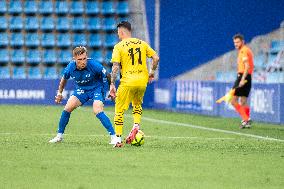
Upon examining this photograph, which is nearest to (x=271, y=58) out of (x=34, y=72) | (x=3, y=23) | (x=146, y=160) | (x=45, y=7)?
(x=34, y=72)

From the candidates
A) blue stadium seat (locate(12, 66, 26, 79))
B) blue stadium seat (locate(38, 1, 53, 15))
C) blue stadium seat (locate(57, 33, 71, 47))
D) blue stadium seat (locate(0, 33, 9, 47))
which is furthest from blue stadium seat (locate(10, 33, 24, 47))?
blue stadium seat (locate(57, 33, 71, 47))

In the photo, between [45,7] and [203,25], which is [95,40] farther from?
[203,25]

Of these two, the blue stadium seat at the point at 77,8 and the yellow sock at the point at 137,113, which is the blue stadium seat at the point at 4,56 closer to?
the blue stadium seat at the point at 77,8

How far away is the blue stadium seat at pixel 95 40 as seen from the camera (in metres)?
37.6

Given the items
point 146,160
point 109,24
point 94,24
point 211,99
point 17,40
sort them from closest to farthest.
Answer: point 146,160 < point 211,99 < point 17,40 < point 94,24 < point 109,24

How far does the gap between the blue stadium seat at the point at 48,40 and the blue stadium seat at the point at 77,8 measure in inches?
53.3

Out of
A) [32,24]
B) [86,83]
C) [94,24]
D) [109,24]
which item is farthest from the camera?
[109,24]

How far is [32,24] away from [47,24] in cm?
64

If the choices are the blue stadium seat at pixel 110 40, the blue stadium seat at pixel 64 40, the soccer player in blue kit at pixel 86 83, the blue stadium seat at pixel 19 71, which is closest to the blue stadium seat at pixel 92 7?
the blue stadium seat at pixel 110 40

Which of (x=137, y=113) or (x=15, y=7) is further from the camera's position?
(x=15, y=7)

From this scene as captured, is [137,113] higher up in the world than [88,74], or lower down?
lower down

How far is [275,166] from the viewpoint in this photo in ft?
35.4

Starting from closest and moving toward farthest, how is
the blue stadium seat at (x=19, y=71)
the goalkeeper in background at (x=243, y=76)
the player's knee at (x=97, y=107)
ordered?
the player's knee at (x=97, y=107) → the goalkeeper in background at (x=243, y=76) → the blue stadium seat at (x=19, y=71)

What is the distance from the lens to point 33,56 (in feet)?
123
